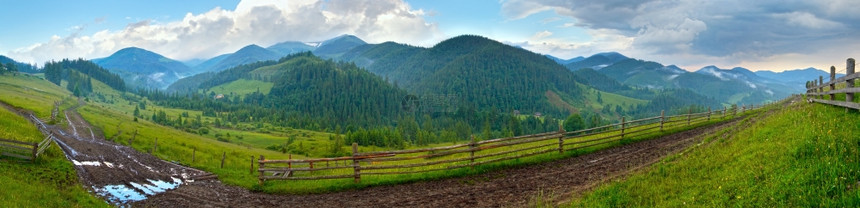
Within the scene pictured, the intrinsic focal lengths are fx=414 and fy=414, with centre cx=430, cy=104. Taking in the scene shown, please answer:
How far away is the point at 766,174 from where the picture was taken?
8883mm

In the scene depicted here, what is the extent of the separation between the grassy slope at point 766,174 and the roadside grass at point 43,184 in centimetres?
1819

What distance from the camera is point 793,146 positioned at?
988cm

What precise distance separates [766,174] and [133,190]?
24.5m

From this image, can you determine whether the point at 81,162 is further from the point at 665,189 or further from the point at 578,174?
the point at 665,189

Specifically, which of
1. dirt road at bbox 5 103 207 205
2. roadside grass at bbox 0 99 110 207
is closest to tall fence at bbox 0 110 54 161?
roadside grass at bbox 0 99 110 207

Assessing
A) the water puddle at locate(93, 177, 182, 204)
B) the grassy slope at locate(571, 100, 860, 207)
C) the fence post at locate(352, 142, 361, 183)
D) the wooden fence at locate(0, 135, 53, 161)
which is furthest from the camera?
the wooden fence at locate(0, 135, 53, 161)

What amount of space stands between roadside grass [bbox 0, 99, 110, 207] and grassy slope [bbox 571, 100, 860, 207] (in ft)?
59.7

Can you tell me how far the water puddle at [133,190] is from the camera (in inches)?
717

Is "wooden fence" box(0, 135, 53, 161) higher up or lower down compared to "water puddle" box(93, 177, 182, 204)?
higher up

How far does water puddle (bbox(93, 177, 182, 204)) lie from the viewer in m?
18.2

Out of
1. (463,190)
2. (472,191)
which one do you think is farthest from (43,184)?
(472,191)

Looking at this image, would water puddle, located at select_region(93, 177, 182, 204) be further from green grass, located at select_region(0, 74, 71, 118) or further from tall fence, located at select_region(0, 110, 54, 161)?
green grass, located at select_region(0, 74, 71, 118)

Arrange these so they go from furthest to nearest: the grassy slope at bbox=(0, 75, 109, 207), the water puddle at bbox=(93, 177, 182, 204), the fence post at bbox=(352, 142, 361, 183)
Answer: the fence post at bbox=(352, 142, 361, 183) → the water puddle at bbox=(93, 177, 182, 204) → the grassy slope at bbox=(0, 75, 109, 207)

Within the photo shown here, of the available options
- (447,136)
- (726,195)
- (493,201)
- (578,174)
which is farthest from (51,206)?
(447,136)
